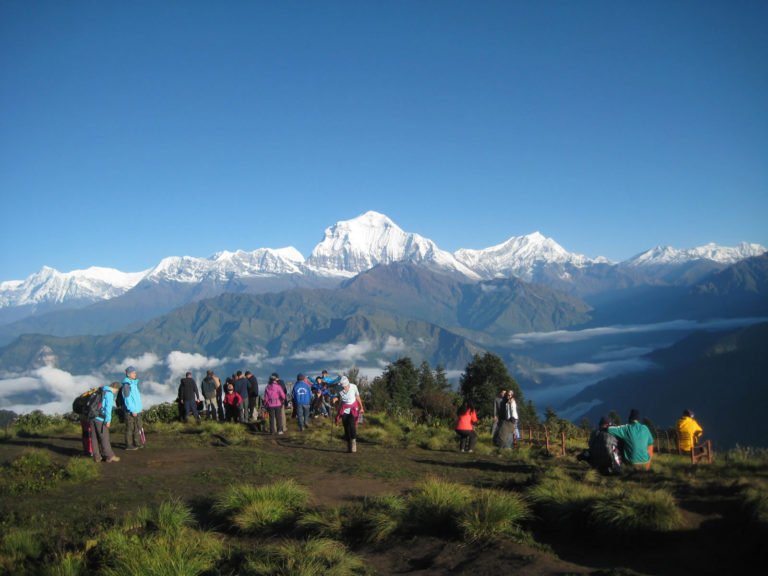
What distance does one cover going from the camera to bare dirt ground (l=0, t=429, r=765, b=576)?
279 inches

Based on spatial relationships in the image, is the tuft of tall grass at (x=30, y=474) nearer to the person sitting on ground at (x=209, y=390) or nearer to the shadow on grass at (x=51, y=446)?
the shadow on grass at (x=51, y=446)

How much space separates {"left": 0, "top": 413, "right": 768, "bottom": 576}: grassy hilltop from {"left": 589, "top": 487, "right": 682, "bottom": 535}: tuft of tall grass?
0.02m

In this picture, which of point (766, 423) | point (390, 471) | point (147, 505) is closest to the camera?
point (147, 505)

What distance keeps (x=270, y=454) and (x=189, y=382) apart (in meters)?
7.77

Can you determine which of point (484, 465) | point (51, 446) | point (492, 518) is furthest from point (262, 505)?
point (51, 446)

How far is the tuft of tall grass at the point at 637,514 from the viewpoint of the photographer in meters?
7.77

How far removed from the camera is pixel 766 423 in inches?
7283

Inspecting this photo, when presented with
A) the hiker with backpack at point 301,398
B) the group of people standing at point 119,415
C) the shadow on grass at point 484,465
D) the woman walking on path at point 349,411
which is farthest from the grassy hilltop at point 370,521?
the hiker with backpack at point 301,398

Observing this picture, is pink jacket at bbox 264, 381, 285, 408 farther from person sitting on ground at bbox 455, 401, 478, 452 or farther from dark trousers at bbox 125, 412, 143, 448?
person sitting on ground at bbox 455, 401, 478, 452

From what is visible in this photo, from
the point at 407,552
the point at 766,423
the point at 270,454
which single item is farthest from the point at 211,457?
the point at 766,423

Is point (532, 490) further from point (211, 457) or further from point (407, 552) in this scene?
point (211, 457)

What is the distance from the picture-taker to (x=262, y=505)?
9.60m

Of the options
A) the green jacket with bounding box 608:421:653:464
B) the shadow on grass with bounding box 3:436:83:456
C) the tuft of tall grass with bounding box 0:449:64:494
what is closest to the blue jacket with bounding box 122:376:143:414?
the shadow on grass with bounding box 3:436:83:456

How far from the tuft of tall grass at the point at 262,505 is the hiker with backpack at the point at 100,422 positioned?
560cm
